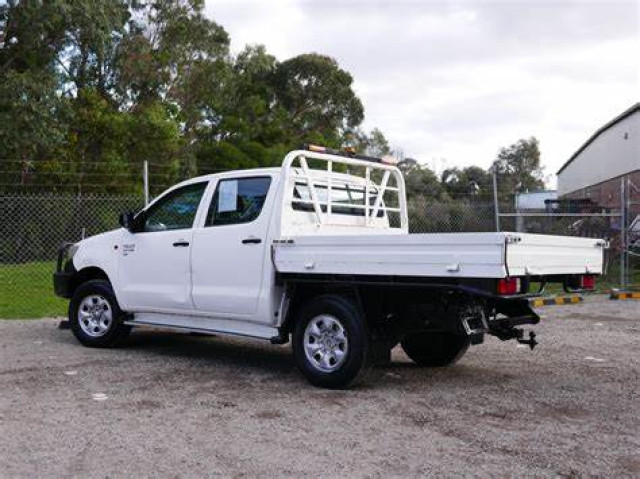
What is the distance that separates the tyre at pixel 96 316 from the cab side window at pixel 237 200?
1770 mm

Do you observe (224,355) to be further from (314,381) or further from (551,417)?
(551,417)

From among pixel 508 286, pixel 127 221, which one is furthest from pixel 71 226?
pixel 508 286

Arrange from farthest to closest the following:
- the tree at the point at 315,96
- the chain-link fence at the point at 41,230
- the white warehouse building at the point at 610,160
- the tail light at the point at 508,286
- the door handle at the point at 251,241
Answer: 1. the tree at the point at 315,96
2. the white warehouse building at the point at 610,160
3. the chain-link fence at the point at 41,230
4. the door handle at the point at 251,241
5. the tail light at the point at 508,286

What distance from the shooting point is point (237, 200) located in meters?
7.66

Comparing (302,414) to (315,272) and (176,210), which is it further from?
(176,210)

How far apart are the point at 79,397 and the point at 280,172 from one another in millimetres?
2787

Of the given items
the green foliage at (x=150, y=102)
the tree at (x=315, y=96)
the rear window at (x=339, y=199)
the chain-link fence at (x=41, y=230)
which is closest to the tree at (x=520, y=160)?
the green foliage at (x=150, y=102)

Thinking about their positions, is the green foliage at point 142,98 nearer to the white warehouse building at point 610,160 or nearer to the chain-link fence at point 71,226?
the chain-link fence at point 71,226

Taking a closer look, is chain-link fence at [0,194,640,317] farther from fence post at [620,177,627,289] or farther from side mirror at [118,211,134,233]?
side mirror at [118,211,134,233]

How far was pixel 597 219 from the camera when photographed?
1895 centimetres

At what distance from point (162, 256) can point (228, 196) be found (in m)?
1.07

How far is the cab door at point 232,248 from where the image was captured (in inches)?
286

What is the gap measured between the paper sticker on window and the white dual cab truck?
0.04 feet

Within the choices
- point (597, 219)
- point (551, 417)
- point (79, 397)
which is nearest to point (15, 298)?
point (79, 397)
